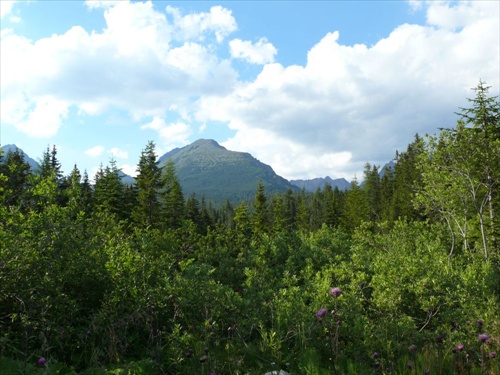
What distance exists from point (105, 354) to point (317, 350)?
11.6 ft

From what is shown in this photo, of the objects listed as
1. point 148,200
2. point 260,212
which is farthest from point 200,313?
point 260,212

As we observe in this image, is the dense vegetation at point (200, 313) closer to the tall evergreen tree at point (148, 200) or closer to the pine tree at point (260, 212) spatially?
the tall evergreen tree at point (148, 200)

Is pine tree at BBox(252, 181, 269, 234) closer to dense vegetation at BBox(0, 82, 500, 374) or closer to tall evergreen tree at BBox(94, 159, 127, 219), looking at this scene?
tall evergreen tree at BBox(94, 159, 127, 219)

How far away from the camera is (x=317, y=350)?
241 inches

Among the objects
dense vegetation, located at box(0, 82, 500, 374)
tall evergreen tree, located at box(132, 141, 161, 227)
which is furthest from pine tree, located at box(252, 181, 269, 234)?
dense vegetation, located at box(0, 82, 500, 374)

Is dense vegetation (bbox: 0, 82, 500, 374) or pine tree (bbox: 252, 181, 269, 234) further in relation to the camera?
pine tree (bbox: 252, 181, 269, 234)

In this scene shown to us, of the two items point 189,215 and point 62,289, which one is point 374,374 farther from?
point 189,215

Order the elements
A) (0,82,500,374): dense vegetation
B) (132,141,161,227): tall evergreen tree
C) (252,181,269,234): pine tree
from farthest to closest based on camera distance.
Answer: (252,181,269,234): pine tree < (132,141,161,227): tall evergreen tree < (0,82,500,374): dense vegetation

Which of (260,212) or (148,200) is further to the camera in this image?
(260,212)

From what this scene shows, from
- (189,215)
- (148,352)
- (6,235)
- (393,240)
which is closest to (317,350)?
(148,352)

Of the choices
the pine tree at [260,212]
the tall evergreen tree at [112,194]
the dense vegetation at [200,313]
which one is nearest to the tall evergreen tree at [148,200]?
the tall evergreen tree at [112,194]

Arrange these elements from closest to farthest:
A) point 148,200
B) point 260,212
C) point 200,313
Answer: point 200,313, point 148,200, point 260,212

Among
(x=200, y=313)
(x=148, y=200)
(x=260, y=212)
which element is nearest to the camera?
(x=200, y=313)

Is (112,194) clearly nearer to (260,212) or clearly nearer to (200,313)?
(260,212)
